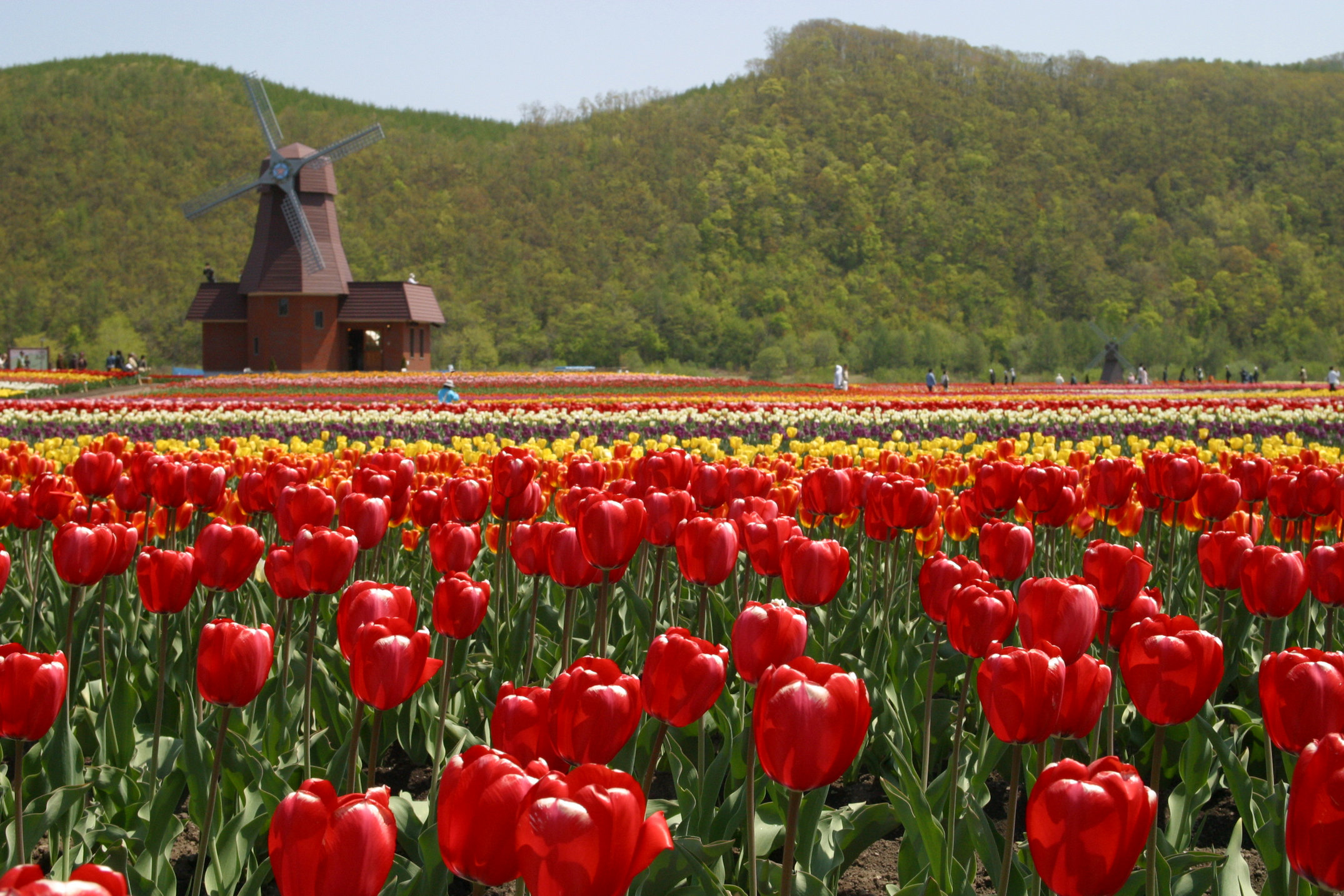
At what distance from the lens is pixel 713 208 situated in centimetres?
9938

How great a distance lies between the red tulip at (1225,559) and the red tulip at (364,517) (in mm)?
2139

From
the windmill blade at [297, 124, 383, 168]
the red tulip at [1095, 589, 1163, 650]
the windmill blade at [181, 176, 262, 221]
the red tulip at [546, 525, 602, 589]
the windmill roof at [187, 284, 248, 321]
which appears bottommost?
the red tulip at [1095, 589, 1163, 650]

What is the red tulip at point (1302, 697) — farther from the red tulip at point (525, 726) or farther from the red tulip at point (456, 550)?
the red tulip at point (456, 550)

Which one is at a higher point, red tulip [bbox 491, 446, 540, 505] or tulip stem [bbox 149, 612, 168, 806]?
red tulip [bbox 491, 446, 540, 505]

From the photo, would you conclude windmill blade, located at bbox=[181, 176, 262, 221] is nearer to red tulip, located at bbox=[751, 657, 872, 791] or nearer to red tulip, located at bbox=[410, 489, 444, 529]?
red tulip, located at bbox=[410, 489, 444, 529]

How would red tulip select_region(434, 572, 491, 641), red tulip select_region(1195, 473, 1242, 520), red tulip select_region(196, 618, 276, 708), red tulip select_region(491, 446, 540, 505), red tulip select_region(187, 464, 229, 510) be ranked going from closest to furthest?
1. red tulip select_region(196, 618, 276, 708)
2. red tulip select_region(434, 572, 491, 641)
3. red tulip select_region(491, 446, 540, 505)
4. red tulip select_region(1195, 473, 1242, 520)
5. red tulip select_region(187, 464, 229, 510)

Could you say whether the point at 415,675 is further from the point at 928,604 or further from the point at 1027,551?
the point at 1027,551

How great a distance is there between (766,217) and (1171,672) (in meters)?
97.7

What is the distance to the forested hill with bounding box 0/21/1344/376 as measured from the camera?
7625 cm

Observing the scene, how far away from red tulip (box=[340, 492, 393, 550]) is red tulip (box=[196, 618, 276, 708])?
3.81 ft

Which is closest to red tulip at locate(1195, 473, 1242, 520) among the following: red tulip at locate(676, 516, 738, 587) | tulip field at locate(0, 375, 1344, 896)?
tulip field at locate(0, 375, 1344, 896)

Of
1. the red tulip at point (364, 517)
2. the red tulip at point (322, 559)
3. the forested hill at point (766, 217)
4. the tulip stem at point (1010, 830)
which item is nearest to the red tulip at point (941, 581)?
the tulip stem at point (1010, 830)

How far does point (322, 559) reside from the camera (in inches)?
93.7

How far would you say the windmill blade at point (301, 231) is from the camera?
45.3 meters
